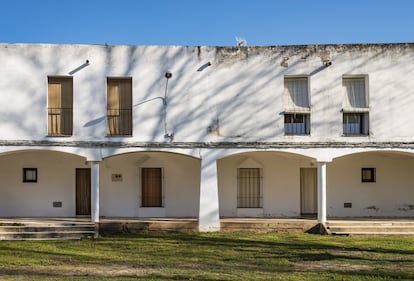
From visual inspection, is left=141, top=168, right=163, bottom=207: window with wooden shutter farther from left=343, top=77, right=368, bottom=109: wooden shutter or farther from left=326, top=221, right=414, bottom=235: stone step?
left=343, top=77, right=368, bottom=109: wooden shutter

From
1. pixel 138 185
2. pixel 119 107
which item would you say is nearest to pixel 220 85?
pixel 119 107

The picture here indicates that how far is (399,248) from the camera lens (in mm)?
13273

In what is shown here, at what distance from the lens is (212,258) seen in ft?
39.3

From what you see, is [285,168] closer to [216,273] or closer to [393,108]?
[393,108]

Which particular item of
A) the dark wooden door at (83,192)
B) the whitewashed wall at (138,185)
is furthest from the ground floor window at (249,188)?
the dark wooden door at (83,192)

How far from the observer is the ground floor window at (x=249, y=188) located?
18.0 m

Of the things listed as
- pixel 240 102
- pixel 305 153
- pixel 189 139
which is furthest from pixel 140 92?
pixel 305 153

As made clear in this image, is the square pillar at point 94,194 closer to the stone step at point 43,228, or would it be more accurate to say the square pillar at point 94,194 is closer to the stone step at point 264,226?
the stone step at point 43,228

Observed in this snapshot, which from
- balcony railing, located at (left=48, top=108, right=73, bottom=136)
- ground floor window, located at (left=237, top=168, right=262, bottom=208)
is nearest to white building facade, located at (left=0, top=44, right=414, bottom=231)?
balcony railing, located at (left=48, top=108, right=73, bottom=136)

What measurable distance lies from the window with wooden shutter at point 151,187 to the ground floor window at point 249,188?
2.99m

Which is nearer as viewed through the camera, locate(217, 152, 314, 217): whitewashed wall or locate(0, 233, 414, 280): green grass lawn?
locate(0, 233, 414, 280): green grass lawn

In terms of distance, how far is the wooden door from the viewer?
18344 millimetres

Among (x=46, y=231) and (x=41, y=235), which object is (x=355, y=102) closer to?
(x=46, y=231)

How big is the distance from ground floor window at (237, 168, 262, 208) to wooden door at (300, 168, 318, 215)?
66.9 inches
